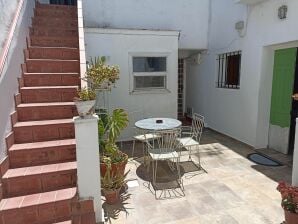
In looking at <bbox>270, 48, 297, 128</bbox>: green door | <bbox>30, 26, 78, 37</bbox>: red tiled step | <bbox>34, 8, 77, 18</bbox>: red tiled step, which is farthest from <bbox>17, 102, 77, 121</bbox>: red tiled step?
<bbox>270, 48, 297, 128</bbox>: green door

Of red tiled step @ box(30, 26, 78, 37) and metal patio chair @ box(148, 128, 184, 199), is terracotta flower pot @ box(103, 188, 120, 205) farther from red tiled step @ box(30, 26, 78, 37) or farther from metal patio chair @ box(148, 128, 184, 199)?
red tiled step @ box(30, 26, 78, 37)

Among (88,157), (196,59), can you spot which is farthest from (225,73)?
A: (88,157)

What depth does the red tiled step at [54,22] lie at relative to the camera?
512 centimetres

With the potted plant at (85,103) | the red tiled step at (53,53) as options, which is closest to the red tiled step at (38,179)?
the potted plant at (85,103)

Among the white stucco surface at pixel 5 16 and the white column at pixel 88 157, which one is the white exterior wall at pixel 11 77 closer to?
the white stucco surface at pixel 5 16

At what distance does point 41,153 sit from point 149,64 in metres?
4.00

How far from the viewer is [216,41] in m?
7.11

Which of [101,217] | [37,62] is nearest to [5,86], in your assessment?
[37,62]

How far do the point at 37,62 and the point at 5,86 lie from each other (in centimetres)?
115

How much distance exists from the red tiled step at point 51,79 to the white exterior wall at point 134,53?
1.87 m

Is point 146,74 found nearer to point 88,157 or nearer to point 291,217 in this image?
point 88,157

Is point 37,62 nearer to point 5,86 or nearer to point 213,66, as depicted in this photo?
point 5,86

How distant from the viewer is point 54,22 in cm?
529

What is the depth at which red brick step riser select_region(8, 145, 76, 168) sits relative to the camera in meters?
3.01
